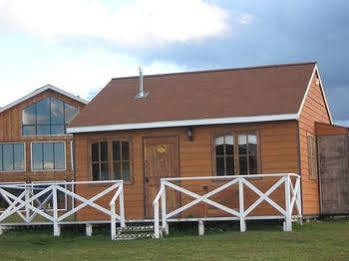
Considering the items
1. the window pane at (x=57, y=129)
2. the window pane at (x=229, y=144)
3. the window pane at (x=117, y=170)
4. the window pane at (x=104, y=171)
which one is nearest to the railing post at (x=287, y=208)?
the window pane at (x=229, y=144)

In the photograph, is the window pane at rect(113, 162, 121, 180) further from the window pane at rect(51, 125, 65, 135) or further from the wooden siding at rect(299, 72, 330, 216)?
the window pane at rect(51, 125, 65, 135)

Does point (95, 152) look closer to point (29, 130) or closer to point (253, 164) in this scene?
point (253, 164)

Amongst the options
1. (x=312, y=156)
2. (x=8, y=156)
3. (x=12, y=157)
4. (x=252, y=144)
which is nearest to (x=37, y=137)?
(x=12, y=157)

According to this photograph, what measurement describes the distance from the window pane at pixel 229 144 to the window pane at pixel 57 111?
38.0m

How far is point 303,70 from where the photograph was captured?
2159cm

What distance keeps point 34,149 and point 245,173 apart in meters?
39.8

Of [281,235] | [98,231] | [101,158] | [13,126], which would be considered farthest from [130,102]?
[13,126]

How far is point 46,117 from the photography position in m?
56.7

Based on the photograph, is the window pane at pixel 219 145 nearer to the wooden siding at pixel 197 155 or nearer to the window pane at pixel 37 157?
the wooden siding at pixel 197 155

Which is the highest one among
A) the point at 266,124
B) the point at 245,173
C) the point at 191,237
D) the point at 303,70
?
the point at 303,70

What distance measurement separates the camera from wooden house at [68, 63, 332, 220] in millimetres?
19141

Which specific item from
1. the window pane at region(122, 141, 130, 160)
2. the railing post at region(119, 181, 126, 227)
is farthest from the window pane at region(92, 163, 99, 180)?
the railing post at region(119, 181, 126, 227)

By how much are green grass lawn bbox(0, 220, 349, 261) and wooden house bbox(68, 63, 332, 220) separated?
1.19 metres

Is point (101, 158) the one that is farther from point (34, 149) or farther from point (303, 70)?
point (34, 149)
